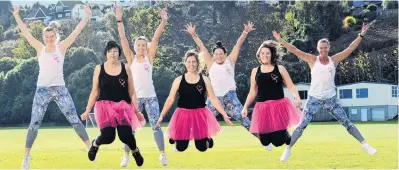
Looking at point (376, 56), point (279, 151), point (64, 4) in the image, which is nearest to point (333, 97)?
point (279, 151)

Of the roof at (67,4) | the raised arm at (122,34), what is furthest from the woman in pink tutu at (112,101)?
the roof at (67,4)

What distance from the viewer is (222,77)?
56.5ft

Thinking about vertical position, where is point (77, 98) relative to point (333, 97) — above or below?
below

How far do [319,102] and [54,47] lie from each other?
5563mm

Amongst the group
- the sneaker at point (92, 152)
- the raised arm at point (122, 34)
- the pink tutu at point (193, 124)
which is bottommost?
the sneaker at point (92, 152)

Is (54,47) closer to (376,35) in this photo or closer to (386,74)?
(386,74)

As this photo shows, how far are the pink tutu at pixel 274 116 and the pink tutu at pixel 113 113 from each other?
2.70 metres

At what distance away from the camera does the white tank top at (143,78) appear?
51.6 ft

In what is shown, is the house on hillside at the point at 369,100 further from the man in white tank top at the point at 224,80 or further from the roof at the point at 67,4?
the roof at the point at 67,4

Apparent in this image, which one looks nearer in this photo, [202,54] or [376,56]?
[202,54]

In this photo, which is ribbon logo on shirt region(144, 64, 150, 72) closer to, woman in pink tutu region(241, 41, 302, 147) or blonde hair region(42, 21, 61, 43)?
blonde hair region(42, 21, 61, 43)

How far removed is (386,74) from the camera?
74.8 meters

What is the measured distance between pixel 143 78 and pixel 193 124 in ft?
5.27

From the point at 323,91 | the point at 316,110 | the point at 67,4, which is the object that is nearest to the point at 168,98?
the point at 316,110
